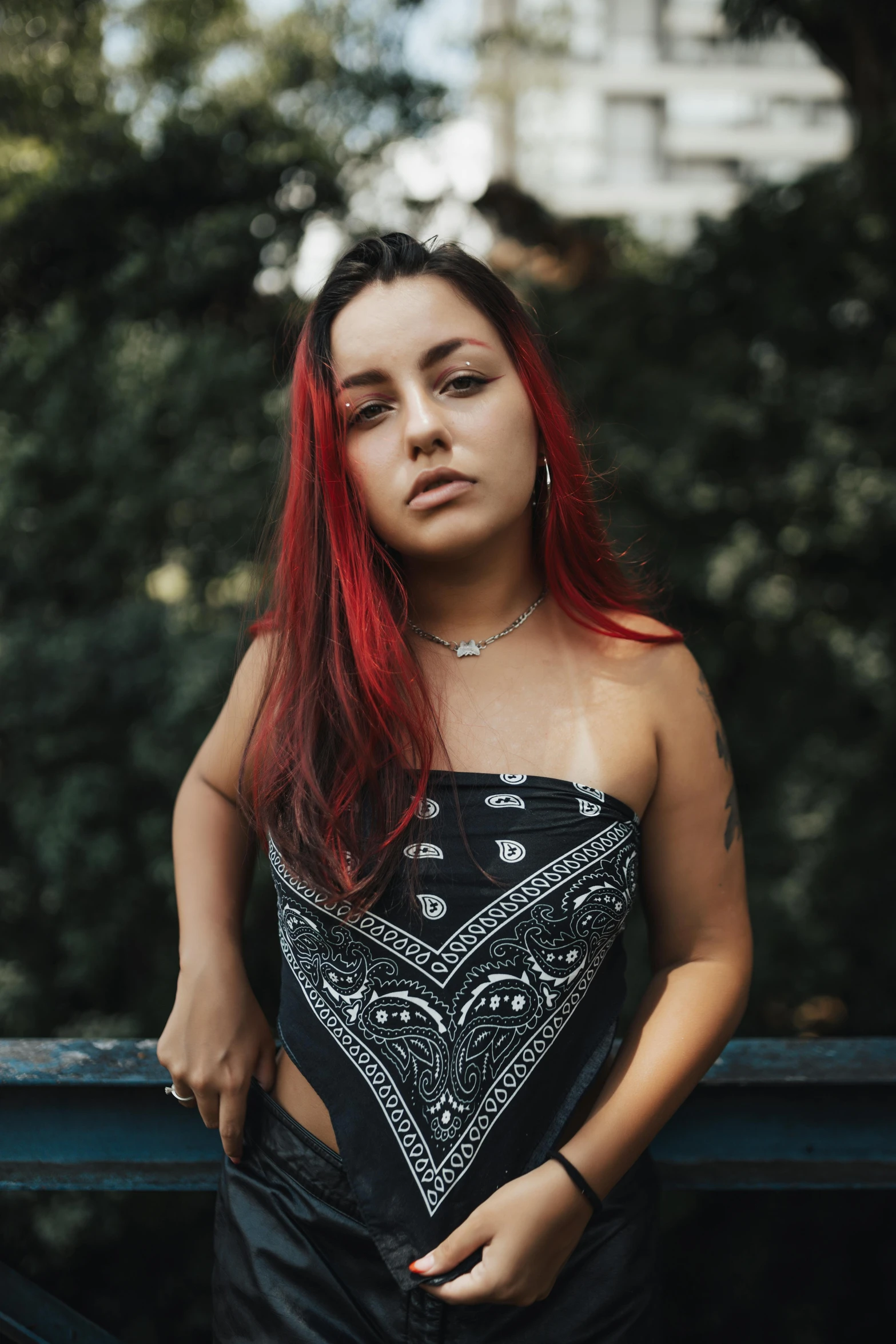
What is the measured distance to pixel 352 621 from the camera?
1183 mm

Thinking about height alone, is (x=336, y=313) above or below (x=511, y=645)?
above

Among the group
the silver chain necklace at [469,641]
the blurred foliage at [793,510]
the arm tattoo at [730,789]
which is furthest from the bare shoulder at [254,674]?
the blurred foliage at [793,510]

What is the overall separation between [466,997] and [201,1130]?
1.61 feet

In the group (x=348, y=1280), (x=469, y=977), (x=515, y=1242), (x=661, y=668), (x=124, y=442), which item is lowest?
(x=348, y=1280)

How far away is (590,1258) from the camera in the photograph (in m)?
1.09

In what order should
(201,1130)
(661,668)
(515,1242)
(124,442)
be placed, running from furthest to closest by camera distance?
(124,442)
(201,1130)
(661,668)
(515,1242)

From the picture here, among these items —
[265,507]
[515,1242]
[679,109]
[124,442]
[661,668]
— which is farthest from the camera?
[679,109]

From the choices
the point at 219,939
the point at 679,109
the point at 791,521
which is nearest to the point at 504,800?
the point at 219,939

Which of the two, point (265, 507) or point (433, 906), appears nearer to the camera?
point (433, 906)

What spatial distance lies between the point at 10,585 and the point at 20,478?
0.40 metres

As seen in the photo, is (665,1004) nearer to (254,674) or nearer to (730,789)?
(730,789)

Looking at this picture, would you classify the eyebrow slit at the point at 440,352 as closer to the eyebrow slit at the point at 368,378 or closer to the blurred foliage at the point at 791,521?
the eyebrow slit at the point at 368,378

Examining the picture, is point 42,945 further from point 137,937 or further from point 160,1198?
point 160,1198

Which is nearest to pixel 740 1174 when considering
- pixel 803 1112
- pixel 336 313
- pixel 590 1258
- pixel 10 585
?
pixel 803 1112
